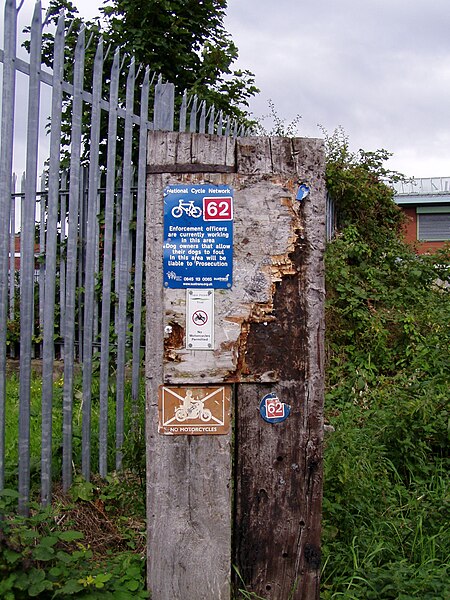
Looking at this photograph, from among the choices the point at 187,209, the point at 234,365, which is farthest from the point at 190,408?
the point at 187,209

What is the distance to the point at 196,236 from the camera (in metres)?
2.43

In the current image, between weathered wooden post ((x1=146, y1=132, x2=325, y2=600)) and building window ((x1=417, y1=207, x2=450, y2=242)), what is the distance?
19111mm

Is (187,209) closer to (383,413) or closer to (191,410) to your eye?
(191,410)

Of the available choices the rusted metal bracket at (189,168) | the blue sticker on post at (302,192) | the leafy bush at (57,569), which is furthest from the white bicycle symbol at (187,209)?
the leafy bush at (57,569)

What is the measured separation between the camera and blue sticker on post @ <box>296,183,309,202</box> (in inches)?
98.0

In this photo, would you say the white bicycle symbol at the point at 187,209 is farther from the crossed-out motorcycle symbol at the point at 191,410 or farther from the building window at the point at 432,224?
the building window at the point at 432,224

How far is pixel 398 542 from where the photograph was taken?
308 cm

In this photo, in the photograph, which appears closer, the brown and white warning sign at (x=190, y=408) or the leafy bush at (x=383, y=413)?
the brown and white warning sign at (x=190, y=408)

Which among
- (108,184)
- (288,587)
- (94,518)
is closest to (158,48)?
(108,184)

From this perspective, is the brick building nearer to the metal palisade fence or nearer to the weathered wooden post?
the metal palisade fence

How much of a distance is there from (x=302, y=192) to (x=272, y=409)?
0.87m

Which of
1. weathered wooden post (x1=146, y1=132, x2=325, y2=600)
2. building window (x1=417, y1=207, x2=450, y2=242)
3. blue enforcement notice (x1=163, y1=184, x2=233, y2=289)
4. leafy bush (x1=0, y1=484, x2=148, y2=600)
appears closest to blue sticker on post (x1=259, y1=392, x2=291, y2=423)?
weathered wooden post (x1=146, y1=132, x2=325, y2=600)

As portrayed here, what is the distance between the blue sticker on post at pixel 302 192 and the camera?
249cm

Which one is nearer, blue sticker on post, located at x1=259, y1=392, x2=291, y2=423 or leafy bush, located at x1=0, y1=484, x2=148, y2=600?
leafy bush, located at x1=0, y1=484, x2=148, y2=600
